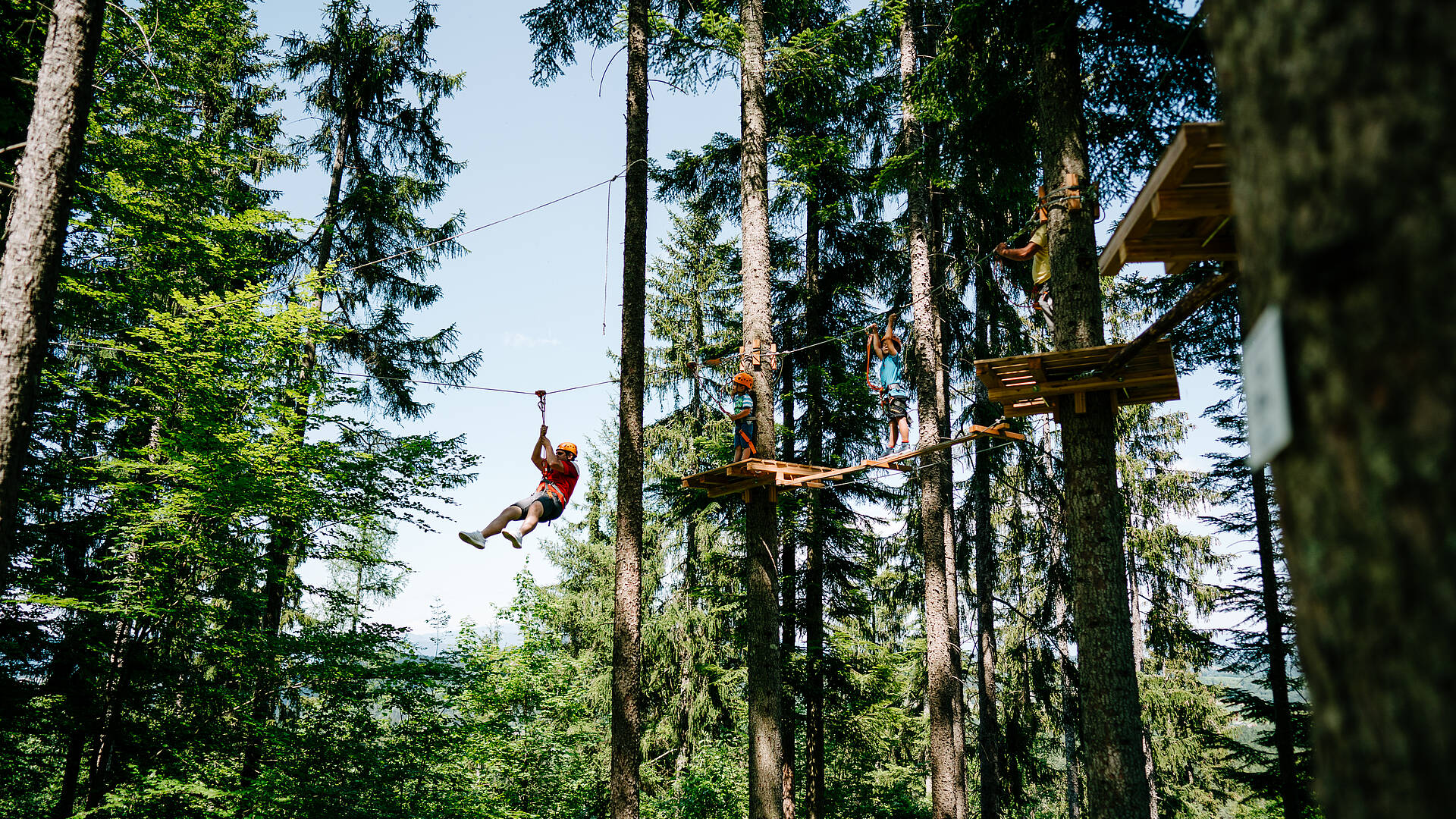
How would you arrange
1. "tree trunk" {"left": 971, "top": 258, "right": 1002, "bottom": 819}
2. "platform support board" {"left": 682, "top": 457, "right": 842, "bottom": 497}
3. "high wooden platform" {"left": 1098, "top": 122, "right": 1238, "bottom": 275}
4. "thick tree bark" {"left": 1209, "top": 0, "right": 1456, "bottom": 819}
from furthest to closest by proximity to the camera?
"tree trunk" {"left": 971, "top": 258, "right": 1002, "bottom": 819}, "platform support board" {"left": 682, "top": 457, "right": 842, "bottom": 497}, "high wooden platform" {"left": 1098, "top": 122, "right": 1238, "bottom": 275}, "thick tree bark" {"left": 1209, "top": 0, "right": 1456, "bottom": 819}

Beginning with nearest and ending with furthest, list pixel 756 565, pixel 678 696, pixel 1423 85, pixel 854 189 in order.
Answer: pixel 1423 85
pixel 756 565
pixel 854 189
pixel 678 696

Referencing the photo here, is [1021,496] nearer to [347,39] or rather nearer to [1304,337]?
[347,39]

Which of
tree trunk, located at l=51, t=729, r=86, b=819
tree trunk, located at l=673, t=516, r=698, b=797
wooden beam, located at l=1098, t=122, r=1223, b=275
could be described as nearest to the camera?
wooden beam, located at l=1098, t=122, r=1223, b=275

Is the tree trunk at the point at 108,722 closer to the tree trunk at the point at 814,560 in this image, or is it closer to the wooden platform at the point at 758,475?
the wooden platform at the point at 758,475

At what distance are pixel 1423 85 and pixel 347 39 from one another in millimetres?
17262

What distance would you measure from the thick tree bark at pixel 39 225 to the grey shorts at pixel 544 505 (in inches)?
155

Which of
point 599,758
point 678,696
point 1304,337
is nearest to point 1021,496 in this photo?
point 678,696

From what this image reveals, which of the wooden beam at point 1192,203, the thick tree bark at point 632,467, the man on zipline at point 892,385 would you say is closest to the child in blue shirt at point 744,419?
the thick tree bark at point 632,467

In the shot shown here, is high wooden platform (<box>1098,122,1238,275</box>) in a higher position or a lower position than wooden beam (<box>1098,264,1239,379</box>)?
higher

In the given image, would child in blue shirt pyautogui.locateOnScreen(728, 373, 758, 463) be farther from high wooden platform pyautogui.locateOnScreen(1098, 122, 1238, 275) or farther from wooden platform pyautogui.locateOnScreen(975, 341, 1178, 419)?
high wooden platform pyautogui.locateOnScreen(1098, 122, 1238, 275)

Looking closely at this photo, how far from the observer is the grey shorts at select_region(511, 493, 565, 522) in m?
8.30

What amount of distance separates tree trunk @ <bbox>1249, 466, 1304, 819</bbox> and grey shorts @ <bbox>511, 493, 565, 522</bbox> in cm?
1094

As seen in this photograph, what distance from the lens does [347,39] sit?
14898 millimetres

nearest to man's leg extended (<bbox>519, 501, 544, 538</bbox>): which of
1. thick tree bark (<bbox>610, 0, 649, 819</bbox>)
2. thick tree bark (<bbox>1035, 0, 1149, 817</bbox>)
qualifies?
thick tree bark (<bbox>610, 0, 649, 819</bbox>)
